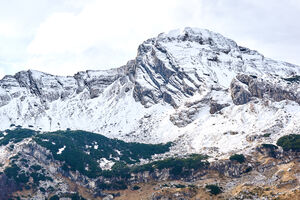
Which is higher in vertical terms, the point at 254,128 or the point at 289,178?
Answer: the point at 254,128

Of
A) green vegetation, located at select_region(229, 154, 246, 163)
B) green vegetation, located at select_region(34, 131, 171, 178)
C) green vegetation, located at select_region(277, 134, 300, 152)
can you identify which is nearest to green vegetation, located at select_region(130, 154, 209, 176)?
green vegetation, located at select_region(229, 154, 246, 163)

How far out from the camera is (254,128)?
6816 inches

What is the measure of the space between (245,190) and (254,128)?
168 ft

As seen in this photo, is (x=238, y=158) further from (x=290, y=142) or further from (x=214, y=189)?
(x=290, y=142)

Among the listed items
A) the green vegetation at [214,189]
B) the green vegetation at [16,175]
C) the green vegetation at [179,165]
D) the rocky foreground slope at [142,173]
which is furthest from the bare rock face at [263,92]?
the green vegetation at [16,175]

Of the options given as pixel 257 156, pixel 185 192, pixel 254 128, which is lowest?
pixel 185 192

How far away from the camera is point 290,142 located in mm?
145250

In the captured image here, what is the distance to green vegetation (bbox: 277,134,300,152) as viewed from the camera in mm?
141625

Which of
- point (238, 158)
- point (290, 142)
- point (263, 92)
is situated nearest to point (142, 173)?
point (238, 158)

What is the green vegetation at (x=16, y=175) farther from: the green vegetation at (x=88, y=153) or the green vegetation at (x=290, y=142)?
the green vegetation at (x=290, y=142)

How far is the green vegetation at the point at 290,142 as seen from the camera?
465 ft

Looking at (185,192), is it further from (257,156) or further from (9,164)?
(9,164)

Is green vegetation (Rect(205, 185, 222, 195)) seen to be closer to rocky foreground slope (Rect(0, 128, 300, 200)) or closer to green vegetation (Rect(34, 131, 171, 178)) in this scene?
rocky foreground slope (Rect(0, 128, 300, 200))

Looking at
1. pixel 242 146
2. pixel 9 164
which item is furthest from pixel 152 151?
pixel 9 164
